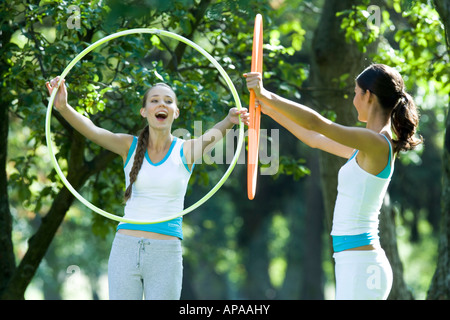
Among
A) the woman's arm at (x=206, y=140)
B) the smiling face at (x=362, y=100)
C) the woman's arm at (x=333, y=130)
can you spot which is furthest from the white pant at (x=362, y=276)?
the woman's arm at (x=206, y=140)

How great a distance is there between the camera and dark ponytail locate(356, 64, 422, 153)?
A: 3.81 metres

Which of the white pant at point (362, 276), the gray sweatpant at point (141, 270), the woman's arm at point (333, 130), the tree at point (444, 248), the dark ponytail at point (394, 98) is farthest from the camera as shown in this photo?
the tree at point (444, 248)

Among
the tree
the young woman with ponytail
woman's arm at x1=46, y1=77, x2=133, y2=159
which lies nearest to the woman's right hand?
woman's arm at x1=46, y1=77, x2=133, y2=159

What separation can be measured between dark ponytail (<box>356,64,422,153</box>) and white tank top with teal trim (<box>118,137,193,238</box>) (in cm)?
127

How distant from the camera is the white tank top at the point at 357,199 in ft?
12.1

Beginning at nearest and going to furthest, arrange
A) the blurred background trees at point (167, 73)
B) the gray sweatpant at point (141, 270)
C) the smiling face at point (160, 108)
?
the gray sweatpant at point (141, 270)
the smiling face at point (160, 108)
the blurred background trees at point (167, 73)

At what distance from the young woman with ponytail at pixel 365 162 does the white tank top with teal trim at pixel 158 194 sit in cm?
83

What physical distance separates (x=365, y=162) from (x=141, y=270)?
1.50 m

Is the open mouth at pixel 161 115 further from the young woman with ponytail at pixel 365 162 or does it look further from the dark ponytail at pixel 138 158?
the young woman with ponytail at pixel 365 162

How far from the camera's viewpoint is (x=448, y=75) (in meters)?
7.46

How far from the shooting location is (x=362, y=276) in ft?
11.9

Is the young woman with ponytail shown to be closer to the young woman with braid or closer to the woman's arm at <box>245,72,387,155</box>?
the woman's arm at <box>245,72,387,155</box>
